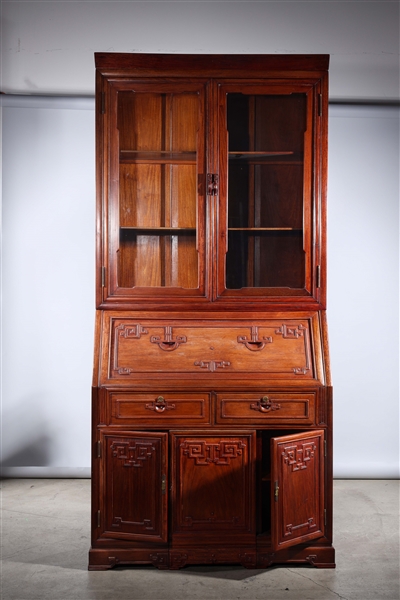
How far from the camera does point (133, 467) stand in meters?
2.77

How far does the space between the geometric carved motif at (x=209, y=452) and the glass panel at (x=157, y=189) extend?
720 millimetres

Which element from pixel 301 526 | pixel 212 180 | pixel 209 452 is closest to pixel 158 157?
pixel 212 180

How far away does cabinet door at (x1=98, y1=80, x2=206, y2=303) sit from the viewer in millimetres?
2896

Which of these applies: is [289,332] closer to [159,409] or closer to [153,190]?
[159,409]

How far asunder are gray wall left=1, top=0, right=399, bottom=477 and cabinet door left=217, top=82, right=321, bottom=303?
49.8 inches

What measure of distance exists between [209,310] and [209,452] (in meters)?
0.64

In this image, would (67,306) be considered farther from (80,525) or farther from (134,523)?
(134,523)

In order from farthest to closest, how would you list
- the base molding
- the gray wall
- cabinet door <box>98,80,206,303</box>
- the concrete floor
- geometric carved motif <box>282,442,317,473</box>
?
1. the gray wall
2. cabinet door <box>98,80,206,303</box>
3. the base molding
4. geometric carved motif <box>282,442,317,473</box>
5. the concrete floor

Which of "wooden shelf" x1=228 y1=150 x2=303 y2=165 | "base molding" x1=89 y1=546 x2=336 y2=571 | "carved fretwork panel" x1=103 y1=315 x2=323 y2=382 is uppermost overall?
"wooden shelf" x1=228 y1=150 x2=303 y2=165

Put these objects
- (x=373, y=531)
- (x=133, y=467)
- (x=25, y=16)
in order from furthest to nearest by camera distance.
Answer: (x=25, y=16) < (x=373, y=531) < (x=133, y=467)

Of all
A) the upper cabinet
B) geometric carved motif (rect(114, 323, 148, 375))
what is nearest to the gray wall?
the upper cabinet

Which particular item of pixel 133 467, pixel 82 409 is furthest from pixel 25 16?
pixel 133 467

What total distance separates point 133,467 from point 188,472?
0.24 m

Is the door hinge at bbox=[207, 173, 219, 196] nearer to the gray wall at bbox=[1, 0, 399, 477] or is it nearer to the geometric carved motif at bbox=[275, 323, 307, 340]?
the geometric carved motif at bbox=[275, 323, 307, 340]
